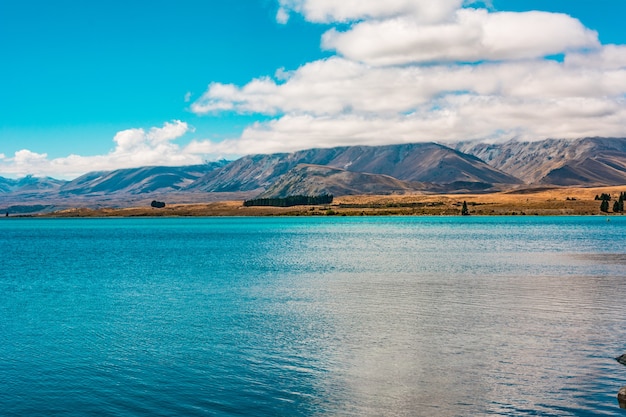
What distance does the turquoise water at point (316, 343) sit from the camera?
Result: 28.9 metres

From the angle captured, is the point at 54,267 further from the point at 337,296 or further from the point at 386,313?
the point at 386,313

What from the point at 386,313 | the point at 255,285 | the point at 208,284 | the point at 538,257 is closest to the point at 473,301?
the point at 386,313

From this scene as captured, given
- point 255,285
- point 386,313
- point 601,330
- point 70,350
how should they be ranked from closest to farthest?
point 70,350 < point 601,330 < point 386,313 < point 255,285

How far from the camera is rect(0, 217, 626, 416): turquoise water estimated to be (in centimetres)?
2886

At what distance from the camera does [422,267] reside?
285 ft

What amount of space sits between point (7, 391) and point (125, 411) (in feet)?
23.9

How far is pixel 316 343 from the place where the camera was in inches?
1571

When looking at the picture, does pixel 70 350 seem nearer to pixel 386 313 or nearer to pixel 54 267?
pixel 386 313

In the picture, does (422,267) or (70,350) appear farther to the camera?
(422,267)

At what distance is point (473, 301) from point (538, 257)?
49313 millimetres

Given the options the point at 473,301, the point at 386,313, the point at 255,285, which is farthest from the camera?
the point at 255,285

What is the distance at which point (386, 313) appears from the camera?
50.5 meters

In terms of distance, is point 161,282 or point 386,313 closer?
point 386,313

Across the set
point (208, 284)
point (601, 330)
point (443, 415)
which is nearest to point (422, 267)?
point (208, 284)
